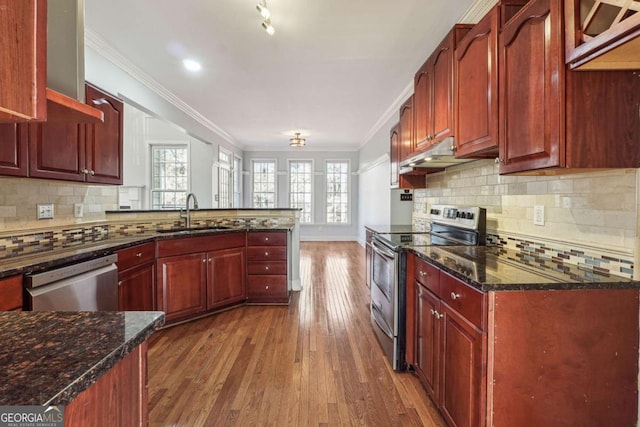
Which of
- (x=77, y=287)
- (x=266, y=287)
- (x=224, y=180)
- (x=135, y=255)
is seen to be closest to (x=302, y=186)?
(x=224, y=180)

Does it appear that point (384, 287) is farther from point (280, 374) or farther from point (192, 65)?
point (192, 65)

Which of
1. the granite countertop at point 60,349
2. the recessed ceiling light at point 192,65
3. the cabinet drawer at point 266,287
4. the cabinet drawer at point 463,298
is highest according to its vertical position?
the recessed ceiling light at point 192,65

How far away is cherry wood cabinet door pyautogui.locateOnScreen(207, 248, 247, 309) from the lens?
3.33m

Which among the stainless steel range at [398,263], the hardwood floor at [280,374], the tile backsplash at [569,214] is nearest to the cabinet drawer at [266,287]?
the hardwood floor at [280,374]

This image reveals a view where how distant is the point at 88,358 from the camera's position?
0.63m

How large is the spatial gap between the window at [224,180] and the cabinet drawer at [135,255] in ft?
14.3

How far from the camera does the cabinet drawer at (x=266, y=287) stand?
370 centimetres

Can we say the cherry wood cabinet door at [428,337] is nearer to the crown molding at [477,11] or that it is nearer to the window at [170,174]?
the crown molding at [477,11]

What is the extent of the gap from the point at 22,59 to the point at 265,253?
10.4ft

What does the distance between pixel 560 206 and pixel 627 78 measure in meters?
0.65

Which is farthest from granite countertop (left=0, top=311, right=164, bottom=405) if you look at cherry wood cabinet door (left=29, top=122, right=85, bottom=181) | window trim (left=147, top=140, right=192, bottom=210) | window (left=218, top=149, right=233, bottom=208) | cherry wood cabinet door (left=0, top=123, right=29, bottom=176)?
window (left=218, top=149, right=233, bottom=208)

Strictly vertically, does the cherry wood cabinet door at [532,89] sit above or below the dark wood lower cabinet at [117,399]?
above

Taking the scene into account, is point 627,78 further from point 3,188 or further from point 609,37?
point 3,188

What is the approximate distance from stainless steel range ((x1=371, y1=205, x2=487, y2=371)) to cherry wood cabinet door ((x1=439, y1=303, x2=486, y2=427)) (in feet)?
1.87
